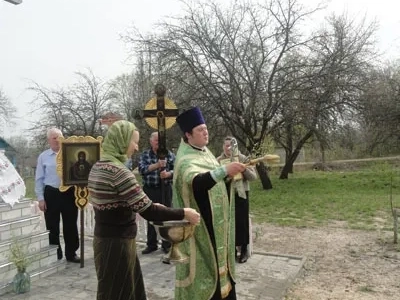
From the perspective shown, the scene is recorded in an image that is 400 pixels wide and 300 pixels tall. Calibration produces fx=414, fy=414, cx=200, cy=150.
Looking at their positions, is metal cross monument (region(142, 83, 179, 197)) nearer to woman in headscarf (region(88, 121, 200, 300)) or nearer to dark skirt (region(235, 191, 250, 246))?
dark skirt (region(235, 191, 250, 246))

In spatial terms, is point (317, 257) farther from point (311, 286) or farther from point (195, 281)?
point (195, 281)

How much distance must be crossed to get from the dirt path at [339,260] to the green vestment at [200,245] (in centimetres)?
187

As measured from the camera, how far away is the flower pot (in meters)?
4.45

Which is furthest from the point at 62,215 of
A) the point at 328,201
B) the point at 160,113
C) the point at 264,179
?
the point at 264,179

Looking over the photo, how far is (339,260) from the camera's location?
19.5 feet

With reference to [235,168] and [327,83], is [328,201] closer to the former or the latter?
[327,83]

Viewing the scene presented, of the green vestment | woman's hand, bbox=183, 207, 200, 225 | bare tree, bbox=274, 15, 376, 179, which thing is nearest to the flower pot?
the green vestment

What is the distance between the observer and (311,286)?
4.83 m

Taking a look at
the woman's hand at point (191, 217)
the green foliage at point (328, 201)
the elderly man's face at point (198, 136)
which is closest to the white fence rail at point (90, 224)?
the green foliage at point (328, 201)

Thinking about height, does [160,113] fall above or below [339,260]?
above

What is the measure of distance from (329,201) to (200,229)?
392 inches

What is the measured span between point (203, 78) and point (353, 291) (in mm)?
11289

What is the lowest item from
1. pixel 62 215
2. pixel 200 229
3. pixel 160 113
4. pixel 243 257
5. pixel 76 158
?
pixel 243 257

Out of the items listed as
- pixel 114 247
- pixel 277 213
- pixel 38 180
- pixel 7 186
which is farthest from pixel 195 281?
pixel 277 213
